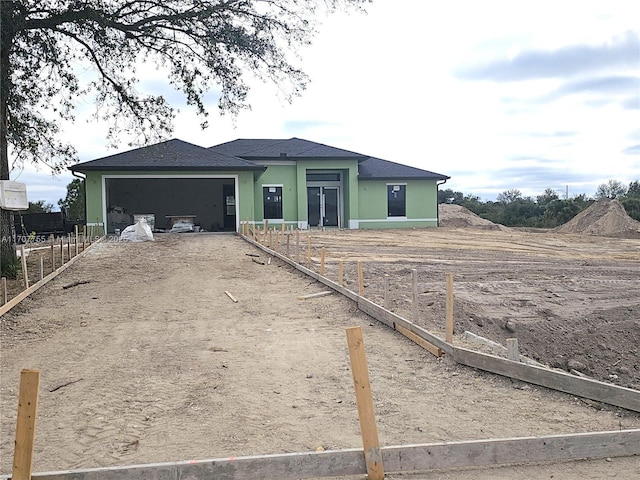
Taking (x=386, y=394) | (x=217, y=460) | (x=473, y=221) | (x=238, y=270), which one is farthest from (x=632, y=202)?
(x=217, y=460)

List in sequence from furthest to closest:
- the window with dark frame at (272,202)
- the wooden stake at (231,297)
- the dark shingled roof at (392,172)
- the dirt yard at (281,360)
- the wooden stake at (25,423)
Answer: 1. the dark shingled roof at (392,172)
2. the window with dark frame at (272,202)
3. the wooden stake at (231,297)
4. the dirt yard at (281,360)
5. the wooden stake at (25,423)

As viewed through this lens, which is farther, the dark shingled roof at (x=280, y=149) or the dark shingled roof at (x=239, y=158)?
the dark shingled roof at (x=280, y=149)

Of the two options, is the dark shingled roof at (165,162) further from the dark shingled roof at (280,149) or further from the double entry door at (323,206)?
the double entry door at (323,206)

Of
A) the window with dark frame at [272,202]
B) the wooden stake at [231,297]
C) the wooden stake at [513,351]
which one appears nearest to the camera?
the wooden stake at [513,351]

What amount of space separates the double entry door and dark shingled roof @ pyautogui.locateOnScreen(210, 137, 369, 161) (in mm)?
2132

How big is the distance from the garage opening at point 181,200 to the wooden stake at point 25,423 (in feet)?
91.8

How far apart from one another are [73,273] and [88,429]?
990cm

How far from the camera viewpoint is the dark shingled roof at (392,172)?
3154cm

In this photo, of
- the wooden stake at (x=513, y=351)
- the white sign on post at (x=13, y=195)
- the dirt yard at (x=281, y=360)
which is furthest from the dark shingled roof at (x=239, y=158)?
the wooden stake at (x=513, y=351)

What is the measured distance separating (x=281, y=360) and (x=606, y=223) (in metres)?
29.3

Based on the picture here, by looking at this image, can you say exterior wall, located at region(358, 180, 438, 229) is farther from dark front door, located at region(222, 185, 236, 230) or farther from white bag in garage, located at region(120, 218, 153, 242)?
white bag in garage, located at region(120, 218, 153, 242)

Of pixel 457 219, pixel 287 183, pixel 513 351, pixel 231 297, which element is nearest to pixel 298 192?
pixel 287 183

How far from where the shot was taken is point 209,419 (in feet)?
15.7

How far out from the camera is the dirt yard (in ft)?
14.5
